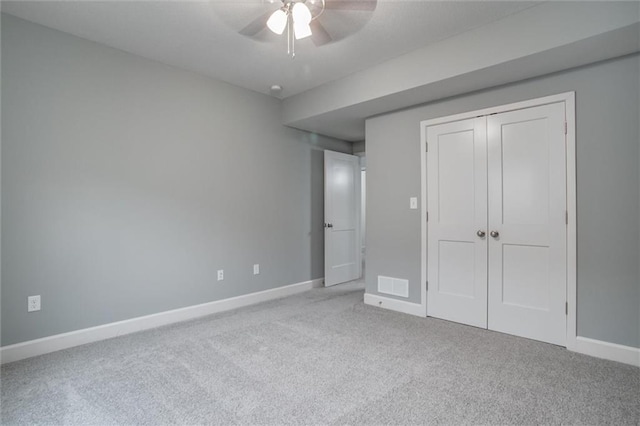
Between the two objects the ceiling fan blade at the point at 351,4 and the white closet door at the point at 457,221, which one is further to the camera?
the white closet door at the point at 457,221

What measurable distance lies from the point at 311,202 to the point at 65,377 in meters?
3.34

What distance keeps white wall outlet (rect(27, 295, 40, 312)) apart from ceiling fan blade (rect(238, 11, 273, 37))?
2.61 m

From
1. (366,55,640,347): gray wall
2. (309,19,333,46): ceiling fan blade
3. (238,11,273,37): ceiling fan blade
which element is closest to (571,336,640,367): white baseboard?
(366,55,640,347): gray wall

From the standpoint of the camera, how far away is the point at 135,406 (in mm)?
1841

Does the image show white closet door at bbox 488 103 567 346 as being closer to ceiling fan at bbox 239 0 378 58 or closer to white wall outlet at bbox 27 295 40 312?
ceiling fan at bbox 239 0 378 58

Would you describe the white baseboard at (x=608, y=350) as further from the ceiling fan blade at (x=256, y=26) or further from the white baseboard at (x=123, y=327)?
the ceiling fan blade at (x=256, y=26)

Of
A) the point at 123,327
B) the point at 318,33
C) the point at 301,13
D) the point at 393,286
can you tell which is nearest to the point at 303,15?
the point at 301,13

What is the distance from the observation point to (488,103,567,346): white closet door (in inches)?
105

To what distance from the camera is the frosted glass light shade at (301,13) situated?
1.99 meters

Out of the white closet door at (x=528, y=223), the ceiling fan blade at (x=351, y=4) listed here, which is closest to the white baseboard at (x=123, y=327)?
the white closet door at (x=528, y=223)

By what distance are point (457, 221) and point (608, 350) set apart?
58.4 inches

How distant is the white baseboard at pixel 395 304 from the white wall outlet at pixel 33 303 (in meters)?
3.12

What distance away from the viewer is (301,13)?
2018 millimetres

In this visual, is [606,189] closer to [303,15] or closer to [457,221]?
[457,221]
